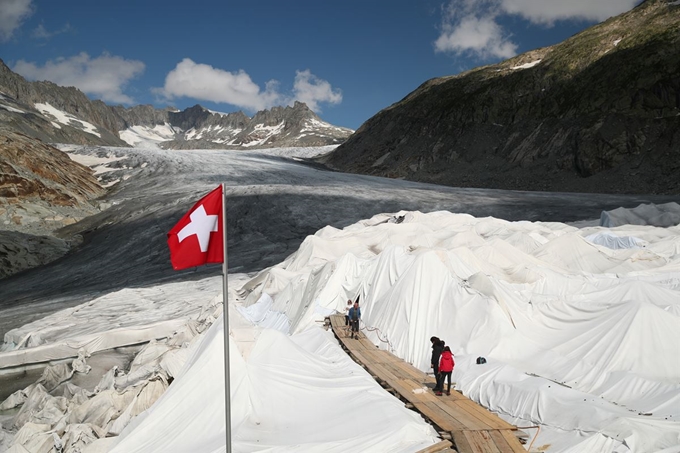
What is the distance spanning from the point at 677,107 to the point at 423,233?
48451 mm

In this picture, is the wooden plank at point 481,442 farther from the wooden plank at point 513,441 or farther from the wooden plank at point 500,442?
the wooden plank at point 513,441

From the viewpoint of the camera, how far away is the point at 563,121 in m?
69.3

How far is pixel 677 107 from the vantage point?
195 feet

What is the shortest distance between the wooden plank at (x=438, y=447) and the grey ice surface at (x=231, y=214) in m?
25.8

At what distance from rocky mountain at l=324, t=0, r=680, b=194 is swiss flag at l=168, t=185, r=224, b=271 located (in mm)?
60591

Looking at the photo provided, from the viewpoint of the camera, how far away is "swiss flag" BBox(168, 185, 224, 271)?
7.76m

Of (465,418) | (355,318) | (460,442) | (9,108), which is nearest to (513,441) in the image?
(460,442)

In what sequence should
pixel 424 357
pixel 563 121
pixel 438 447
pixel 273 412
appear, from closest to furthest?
pixel 438 447
pixel 273 412
pixel 424 357
pixel 563 121

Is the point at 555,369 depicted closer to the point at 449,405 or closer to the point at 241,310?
the point at 449,405

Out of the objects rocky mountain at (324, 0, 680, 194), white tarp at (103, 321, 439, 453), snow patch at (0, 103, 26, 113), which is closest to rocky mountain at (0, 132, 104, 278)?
white tarp at (103, 321, 439, 453)

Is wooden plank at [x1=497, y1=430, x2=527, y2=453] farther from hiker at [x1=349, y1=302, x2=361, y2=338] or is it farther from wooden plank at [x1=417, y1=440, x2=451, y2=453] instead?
hiker at [x1=349, y1=302, x2=361, y2=338]

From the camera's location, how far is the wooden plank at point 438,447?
30.4 feet

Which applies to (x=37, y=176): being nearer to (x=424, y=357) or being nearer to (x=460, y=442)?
(x=424, y=357)

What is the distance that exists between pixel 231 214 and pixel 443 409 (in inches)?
1630
